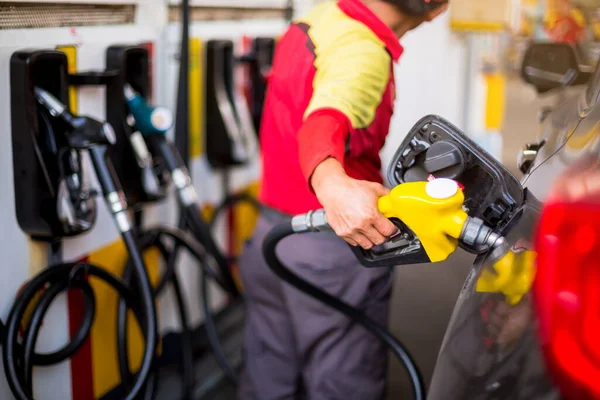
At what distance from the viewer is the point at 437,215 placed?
1272 millimetres

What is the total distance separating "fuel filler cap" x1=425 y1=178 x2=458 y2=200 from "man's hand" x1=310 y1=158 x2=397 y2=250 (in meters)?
0.12

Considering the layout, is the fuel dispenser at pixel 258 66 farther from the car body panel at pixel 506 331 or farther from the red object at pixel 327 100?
the car body panel at pixel 506 331

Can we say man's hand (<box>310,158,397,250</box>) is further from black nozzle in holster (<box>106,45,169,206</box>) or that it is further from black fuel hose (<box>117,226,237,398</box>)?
black fuel hose (<box>117,226,237,398</box>)

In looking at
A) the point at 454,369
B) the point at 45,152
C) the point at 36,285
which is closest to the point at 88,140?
the point at 45,152

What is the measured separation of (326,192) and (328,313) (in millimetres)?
623

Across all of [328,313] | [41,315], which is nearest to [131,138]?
[41,315]

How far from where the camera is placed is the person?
151cm

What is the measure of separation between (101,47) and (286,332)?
3.32 feet

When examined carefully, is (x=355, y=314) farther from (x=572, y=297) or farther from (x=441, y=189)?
(x=572, y=297)

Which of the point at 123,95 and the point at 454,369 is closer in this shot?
the point at 454,369

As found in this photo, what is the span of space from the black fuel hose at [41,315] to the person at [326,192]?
38 cm

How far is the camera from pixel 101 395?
2.45 m

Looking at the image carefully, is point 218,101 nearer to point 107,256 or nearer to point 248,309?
point 107,256

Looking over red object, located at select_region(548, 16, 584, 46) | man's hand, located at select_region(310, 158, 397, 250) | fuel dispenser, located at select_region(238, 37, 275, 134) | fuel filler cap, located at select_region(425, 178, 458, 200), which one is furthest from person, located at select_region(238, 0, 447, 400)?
red object, located at select_region(548, 16, 584, 46)
